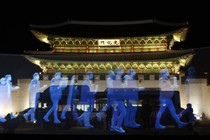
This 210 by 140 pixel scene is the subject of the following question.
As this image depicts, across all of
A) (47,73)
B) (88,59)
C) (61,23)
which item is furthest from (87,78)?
(61,23)

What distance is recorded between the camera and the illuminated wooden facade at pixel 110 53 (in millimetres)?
23250

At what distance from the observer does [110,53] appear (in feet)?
78.2

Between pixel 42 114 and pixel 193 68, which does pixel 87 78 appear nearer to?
pixel 42 114

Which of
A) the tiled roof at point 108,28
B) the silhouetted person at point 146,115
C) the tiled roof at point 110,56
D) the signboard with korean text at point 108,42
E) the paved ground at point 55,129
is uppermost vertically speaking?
the tiled roof at point 108,28

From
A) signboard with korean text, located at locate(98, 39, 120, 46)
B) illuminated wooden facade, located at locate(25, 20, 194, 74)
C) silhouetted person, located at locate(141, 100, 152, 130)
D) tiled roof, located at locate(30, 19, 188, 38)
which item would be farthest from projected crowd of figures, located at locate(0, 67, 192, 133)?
tiled roof, located at locate(30, 19, 188, 38)

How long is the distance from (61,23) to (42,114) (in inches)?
447

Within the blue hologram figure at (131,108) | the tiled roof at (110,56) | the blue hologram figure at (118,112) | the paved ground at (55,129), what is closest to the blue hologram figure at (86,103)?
the paved ground at (55,129)

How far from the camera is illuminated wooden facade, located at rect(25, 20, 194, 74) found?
76.3 ft

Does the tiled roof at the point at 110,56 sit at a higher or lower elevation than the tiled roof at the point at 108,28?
lower

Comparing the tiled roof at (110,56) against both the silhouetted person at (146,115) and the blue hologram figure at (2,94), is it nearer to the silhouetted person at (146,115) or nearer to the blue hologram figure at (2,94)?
the blue hologram figure at (2,94)

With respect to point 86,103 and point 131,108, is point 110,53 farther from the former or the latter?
point 131,108

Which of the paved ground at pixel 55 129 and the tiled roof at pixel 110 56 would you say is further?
the tiled roof at pixel 110 56

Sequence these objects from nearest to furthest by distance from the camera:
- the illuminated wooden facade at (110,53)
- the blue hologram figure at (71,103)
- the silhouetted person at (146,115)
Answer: the silhouetted person at (146,115), the blue hologram figure at (71,103), the illuminated wooden facade at (110,53)

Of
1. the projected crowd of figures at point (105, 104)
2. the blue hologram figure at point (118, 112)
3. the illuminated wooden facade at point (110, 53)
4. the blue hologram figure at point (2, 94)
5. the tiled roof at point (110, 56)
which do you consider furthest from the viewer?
the illuminated wooden facade at point (110, 53)
